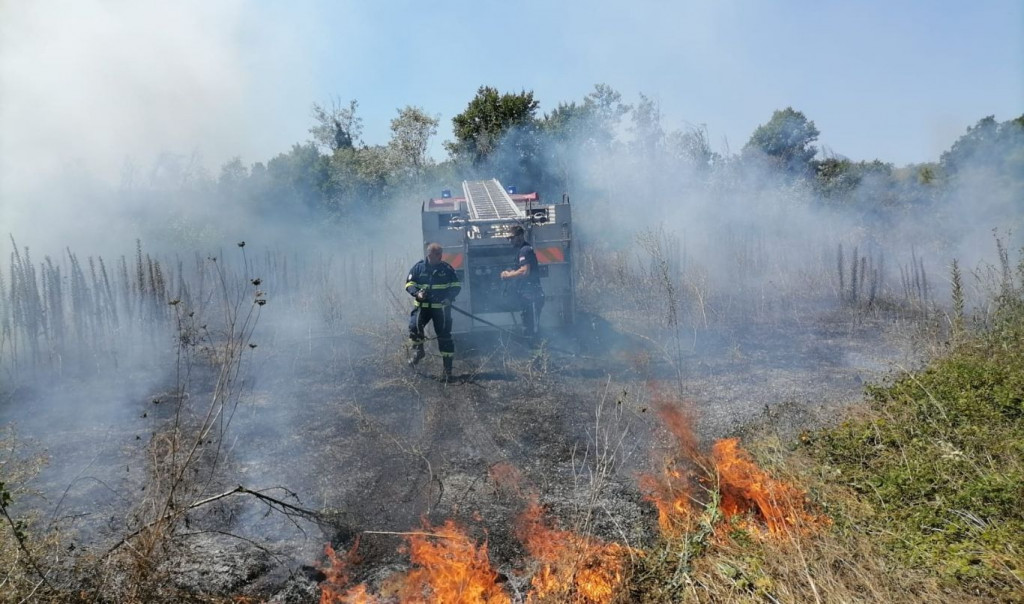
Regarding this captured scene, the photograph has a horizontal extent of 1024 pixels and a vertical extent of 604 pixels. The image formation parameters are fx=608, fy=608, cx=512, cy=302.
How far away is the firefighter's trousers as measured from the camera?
24.5ft

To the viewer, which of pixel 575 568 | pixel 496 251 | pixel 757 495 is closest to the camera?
pixel 575 568

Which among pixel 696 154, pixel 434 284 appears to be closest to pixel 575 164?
pixel 696 154

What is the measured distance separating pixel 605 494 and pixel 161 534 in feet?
9.12

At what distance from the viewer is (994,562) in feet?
9.17

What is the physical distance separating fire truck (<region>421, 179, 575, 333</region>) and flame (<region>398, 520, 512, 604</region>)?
4951 mm

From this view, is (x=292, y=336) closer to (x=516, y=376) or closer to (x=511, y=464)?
(x=516, y=376)

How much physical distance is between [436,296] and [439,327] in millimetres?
384

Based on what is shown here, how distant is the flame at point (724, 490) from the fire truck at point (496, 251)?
167 inches

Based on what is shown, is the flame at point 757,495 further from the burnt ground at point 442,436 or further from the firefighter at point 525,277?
the firefighter at point 525,277

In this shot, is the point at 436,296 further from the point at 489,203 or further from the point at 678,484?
the point at 678,484

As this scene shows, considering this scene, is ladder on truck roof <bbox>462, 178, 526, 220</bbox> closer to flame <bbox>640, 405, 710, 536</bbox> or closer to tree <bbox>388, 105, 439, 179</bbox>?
flame <bbox>640, 405, 710, 536</bbox>

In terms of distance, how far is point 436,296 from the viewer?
7488 mm

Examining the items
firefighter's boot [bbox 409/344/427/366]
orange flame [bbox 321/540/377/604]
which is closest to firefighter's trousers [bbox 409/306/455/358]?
firefighter's boot [bbox 409/344/427/366]

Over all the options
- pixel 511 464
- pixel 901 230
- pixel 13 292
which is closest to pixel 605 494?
pixel 511 464
